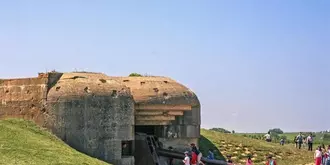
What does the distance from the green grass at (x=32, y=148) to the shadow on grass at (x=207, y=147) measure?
10.6 metres

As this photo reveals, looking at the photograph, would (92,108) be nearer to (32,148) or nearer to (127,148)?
(127,148)

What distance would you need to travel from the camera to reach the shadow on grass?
3003 centimetres

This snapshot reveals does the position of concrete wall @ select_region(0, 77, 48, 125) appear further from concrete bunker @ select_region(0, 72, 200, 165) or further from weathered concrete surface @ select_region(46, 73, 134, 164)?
weathered concrete surface @ select_region(46, 73, 134, 164)

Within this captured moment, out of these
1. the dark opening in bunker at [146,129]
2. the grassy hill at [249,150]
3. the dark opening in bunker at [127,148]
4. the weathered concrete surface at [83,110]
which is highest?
the weathered concrete surface at [83,110]

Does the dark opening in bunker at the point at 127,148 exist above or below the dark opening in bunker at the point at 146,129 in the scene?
below

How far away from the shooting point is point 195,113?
2675 cm

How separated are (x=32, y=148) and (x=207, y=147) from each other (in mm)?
13864

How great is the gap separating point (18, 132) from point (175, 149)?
309 inches

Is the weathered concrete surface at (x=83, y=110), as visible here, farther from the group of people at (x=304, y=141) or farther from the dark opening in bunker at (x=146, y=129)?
the group of people at (x=304, y=141)

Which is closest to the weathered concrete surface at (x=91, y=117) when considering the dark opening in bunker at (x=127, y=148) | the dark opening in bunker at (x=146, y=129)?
the dark opening in bunker at (x=127, y=148)

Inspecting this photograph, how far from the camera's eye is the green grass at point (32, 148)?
17875 mm

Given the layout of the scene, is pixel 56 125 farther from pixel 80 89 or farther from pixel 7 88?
pixel 7 88

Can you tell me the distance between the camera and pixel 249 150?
1260 inches

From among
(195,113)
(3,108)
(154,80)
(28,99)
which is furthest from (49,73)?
(195,113)
